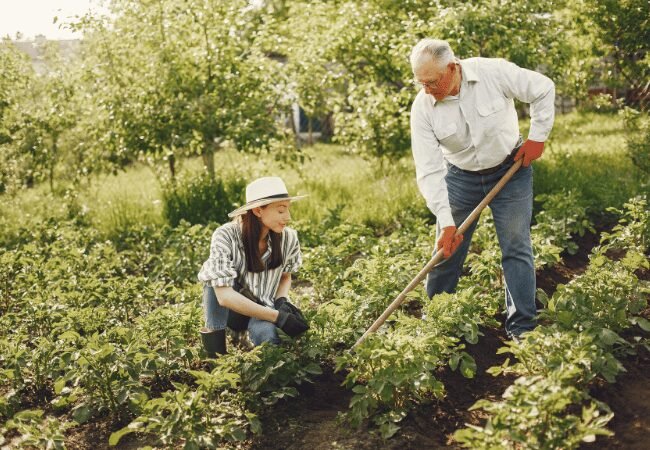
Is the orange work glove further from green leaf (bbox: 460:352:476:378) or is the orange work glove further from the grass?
the grass

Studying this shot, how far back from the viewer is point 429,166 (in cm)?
418

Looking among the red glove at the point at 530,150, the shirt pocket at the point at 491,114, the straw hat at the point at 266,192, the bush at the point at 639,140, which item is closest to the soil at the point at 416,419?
the straw hat at the point at 266,192

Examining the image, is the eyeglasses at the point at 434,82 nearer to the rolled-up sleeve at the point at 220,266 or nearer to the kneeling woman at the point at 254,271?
the kneeling woman at the point at 254,271

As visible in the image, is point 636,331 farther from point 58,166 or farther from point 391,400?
point 58,166

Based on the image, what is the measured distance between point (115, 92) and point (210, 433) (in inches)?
230

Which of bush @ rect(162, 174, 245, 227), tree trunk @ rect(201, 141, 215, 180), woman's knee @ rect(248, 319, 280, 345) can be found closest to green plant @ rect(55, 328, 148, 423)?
woman's knee @ rect(248, 319, 280, 345)

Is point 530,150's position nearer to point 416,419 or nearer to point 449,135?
point 449,135

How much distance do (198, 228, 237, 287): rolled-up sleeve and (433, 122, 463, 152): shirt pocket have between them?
1.31 m

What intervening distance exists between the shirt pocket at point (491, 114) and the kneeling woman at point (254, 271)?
3.78ft

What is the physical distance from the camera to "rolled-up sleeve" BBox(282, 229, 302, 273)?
4336 millimetres

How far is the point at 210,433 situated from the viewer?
11.0 ft

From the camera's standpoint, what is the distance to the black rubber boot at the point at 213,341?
162 inches

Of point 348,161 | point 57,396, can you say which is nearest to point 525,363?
point 57,396

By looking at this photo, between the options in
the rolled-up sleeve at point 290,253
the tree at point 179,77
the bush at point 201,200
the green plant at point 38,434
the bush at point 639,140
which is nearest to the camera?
the green plant at point 38,434
